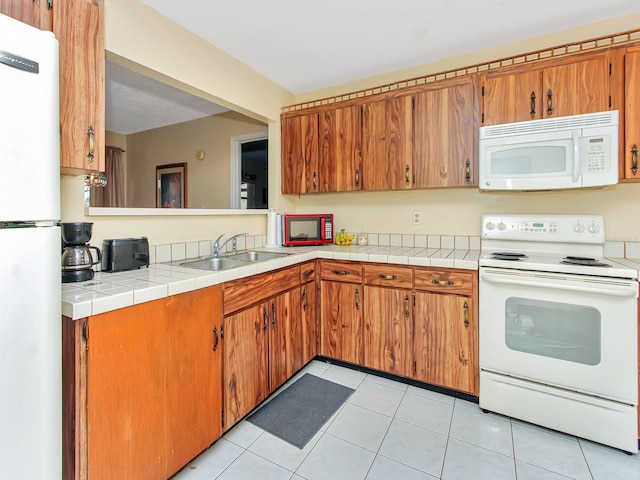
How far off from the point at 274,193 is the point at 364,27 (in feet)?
5.11

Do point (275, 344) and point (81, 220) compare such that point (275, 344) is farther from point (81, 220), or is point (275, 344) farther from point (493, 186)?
point (493, 186)

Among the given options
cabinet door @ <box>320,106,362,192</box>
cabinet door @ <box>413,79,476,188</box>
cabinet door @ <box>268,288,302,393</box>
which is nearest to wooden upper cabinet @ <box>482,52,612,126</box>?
cabinet door @ <box>413,79,476,188</box>

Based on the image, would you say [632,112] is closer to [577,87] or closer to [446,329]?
[577,87]

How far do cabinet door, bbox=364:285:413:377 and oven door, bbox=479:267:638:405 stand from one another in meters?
0.46

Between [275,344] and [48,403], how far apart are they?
4.02 ft

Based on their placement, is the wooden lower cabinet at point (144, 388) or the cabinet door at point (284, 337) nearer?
the wooden lower cabinet at point (144, 388)

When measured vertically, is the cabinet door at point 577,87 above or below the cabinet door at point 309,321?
above

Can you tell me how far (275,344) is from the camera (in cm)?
204

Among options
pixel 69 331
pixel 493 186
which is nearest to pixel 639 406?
pixel 493 186

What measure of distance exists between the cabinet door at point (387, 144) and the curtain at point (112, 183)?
3996 millimetres

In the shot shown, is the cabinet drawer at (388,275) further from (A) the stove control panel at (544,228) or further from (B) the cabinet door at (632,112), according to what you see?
(B) the cabinet door at (632,112)

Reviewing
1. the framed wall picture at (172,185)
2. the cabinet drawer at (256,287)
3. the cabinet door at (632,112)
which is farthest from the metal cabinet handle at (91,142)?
the framed wall picture at (172,185)

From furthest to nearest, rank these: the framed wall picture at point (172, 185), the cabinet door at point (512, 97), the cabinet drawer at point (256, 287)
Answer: the framed wall picture at point (172, 185) → the cabinet door at point (512, 97) → the cabinet drawer at point (256, 287)

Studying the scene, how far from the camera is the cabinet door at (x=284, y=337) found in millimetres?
2004
